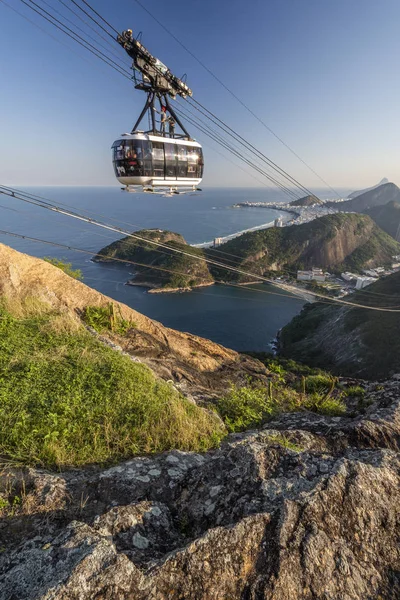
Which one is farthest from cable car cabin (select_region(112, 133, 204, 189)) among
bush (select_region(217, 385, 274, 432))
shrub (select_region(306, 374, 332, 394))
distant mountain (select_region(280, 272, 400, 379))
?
distant mountain (select_region(280, 272, 400, 379))

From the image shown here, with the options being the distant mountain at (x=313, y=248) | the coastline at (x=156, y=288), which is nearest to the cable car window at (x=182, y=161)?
the coastline at (x=156, y=288)

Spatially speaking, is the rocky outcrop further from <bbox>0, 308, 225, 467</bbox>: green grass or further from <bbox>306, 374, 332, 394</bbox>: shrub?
<bbox>0, 308, 225, 467</bbox>: green grass

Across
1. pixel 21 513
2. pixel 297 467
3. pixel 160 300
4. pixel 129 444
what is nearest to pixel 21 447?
pixel 21 513

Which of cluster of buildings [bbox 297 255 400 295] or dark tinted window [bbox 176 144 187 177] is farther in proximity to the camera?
cluster of buildings [bbox 297 255 400 295]

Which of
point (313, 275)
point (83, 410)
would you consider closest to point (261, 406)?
point (83, 410)

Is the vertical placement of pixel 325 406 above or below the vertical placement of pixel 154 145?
below

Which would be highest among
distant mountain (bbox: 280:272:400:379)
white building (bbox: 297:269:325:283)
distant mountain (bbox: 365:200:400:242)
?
distant mountain (bbox: 365:200:400:242)

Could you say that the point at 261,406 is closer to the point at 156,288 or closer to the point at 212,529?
the point at 212,529
